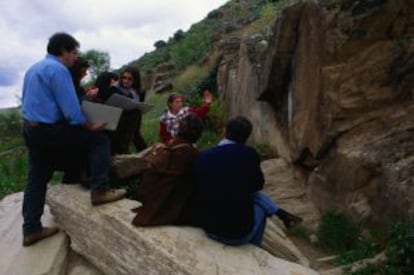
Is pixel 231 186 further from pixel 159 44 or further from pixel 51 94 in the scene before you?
pixel 159 44

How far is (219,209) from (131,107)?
2374 mm

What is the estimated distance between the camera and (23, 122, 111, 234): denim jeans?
6738 mm

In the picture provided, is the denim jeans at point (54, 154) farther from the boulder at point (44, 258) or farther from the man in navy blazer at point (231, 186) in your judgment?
the man in navy blazer at point (231, 186)

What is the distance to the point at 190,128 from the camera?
20.1 ft

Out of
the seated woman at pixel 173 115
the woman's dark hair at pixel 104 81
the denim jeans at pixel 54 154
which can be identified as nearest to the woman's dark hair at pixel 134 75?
the woman's dark hair at pixel 104 81

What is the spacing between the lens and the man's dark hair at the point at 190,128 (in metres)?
6.11

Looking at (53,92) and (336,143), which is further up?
(53,92)

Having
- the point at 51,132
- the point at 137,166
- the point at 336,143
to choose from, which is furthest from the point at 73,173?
the point at 336,143

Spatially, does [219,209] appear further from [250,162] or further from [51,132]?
[51,132]

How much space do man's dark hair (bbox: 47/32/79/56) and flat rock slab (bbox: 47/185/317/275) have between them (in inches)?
67.2

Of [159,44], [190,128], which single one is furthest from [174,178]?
[159,44]

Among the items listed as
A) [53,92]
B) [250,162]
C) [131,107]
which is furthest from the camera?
[131,107]

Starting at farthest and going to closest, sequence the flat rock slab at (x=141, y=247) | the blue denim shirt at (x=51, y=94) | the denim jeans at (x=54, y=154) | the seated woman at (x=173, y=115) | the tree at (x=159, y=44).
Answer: the tree at (x=159, y=44), the seated woman at (x=173, y=115), the denim jeans at (x=54, y=154), the blue denim shirt at (x=51, y=94), the flat rock slab at (x=141, y=247)

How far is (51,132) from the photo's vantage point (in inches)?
263
